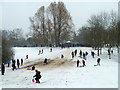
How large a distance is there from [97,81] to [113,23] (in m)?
22.6

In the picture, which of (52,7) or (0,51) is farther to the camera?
(52,7)

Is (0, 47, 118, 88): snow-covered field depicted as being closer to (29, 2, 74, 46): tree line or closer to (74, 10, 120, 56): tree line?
(74, 10, 120, 56): tree line

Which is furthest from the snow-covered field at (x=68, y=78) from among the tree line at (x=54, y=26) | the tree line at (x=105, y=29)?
the tree line at (x=54, y=26)

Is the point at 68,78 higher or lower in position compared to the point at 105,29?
lower

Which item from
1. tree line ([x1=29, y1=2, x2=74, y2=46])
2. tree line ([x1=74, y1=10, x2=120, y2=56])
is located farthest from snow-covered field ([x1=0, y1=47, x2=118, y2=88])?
tree line ([x1=29, y1=2, x2=74, y2=46])

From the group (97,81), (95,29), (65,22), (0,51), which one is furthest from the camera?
(65,22)

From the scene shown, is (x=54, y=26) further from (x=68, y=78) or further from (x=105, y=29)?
(x=68, y=78)

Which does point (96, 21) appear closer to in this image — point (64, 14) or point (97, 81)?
point (64, 14)

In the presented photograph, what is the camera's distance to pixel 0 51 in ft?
85.3

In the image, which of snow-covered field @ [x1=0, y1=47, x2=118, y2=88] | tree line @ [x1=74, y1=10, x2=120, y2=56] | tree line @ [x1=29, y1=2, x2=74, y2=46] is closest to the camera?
snow-covered field @ [x1=0, y1=47, x2=118, y2=88]

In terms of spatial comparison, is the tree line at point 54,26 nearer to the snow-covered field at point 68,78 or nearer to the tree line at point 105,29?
the tree line at point 105,29

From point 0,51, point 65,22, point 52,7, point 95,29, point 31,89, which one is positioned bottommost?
point 31,89

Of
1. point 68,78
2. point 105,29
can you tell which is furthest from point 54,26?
point 68,78

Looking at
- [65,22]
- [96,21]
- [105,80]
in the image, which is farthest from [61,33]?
[105,80]
